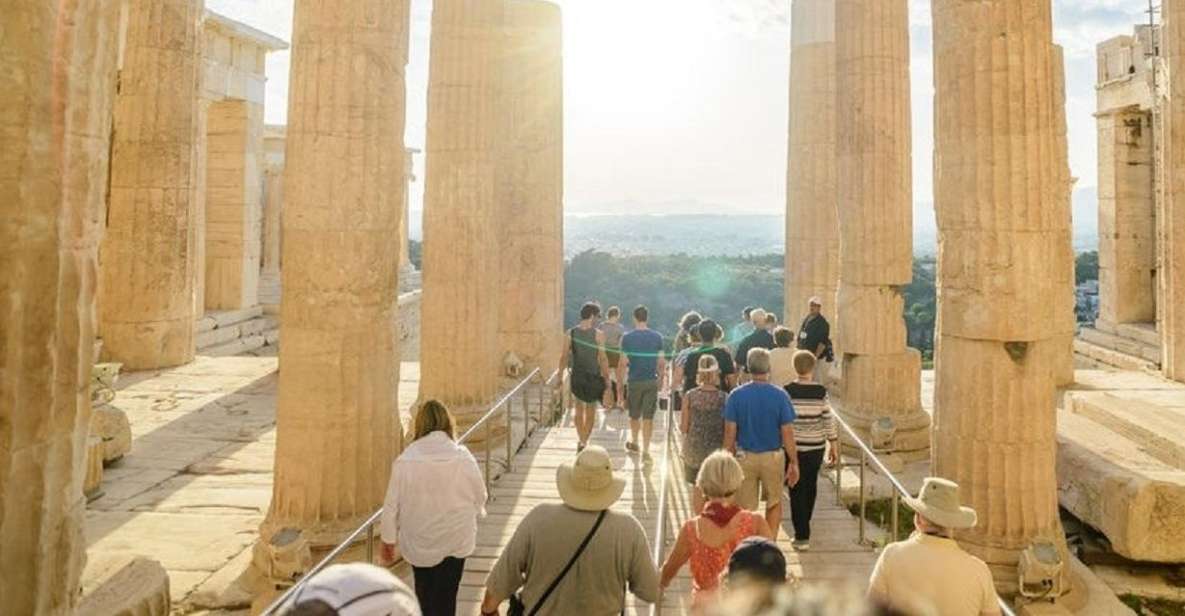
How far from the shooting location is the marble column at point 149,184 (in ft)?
52.4

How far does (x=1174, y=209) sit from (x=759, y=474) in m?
14.3

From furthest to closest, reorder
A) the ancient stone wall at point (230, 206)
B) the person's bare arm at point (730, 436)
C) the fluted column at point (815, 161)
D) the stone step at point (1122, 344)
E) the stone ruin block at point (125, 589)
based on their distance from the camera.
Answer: the ancient stone wall at point (230, 206), the stone step at point (1122, 344), the fluted column at point (815, 161), the person's bare arm at point (730, 436), the stone ruin block at point (125, 589)

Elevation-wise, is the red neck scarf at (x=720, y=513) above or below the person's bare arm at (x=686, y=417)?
below

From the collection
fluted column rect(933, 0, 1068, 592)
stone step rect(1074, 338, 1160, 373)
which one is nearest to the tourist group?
fluted column rect(933, 0, 1068, 592)

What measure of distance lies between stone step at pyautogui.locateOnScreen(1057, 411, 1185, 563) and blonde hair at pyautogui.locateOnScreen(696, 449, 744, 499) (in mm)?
5784

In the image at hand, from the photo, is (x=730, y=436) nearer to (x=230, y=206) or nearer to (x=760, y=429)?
(x=760, y=429)

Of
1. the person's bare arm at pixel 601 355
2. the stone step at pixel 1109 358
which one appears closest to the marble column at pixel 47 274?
the person's bare arm at pixel 601 355

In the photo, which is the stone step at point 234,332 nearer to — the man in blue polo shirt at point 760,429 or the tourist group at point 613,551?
the man in blue polo shirt at point 760,429

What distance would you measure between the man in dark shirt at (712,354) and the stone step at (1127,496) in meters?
4.04

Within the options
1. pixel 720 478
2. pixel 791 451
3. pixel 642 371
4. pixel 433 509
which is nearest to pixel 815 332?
pixel 642 371

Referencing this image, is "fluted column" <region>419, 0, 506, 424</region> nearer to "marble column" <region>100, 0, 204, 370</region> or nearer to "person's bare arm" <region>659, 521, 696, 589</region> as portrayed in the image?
"person's bare arm" <region>659, 521, 696, 589</region>

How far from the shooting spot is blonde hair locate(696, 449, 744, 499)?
4.53m

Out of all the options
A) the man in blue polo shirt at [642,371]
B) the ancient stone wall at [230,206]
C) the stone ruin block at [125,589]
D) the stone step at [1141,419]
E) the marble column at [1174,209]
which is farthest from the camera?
the ancient stone wall at [230,206]

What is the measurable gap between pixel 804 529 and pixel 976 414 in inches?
79.2
